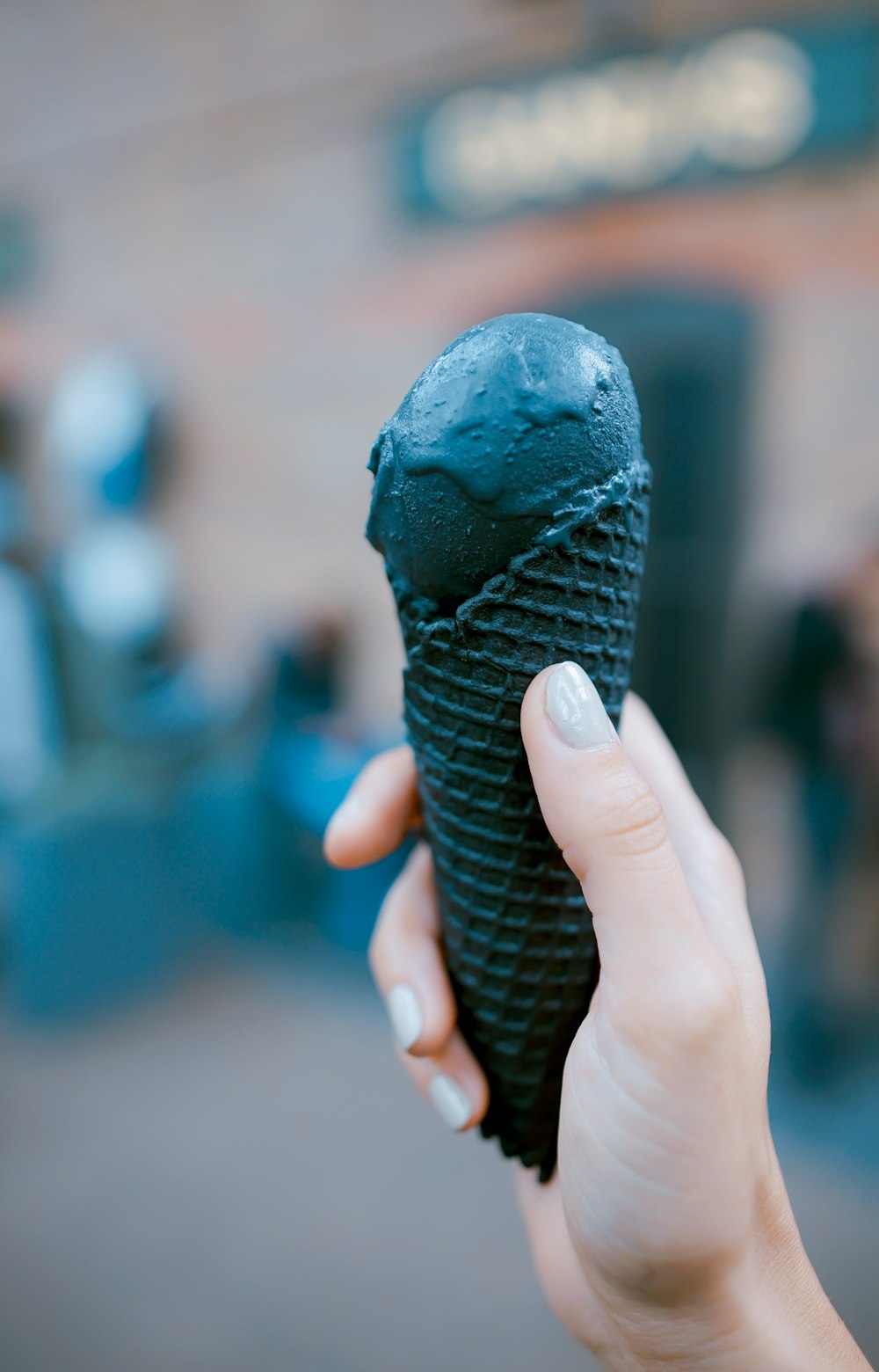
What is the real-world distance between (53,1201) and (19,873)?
1164mm

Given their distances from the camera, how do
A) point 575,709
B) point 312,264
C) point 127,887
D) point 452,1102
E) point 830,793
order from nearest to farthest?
point 575,709 → point 452,1102 → point 830,793 → point 127,887 → point 312,264

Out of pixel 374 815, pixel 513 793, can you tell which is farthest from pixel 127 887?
pixel 513 793

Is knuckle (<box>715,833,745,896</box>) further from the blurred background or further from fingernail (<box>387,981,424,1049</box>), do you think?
the blurred background

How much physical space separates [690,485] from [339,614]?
1998 mm

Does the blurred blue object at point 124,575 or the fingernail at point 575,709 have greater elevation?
the fingernail at point 575,709

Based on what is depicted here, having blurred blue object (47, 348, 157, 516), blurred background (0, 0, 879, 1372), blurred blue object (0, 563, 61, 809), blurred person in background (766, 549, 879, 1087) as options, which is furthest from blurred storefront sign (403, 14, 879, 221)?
blurred blue object (0, 563, 61, 809)

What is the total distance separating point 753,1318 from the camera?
0.94 metres

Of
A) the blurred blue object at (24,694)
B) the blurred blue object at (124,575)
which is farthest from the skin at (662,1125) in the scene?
the blurred blue object at (124,575)

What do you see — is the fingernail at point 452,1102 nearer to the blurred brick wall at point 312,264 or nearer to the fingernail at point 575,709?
the fingernail at point 575,709

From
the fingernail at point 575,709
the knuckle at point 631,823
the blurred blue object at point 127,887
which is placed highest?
the fingernail at point 575,709

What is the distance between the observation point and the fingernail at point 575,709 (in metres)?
0.88

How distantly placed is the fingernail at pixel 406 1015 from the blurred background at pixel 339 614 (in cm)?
163

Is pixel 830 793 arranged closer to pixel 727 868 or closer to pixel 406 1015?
pixel 727 868

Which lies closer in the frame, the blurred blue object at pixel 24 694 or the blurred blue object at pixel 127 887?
the blurred blue object at pixel 127 887
